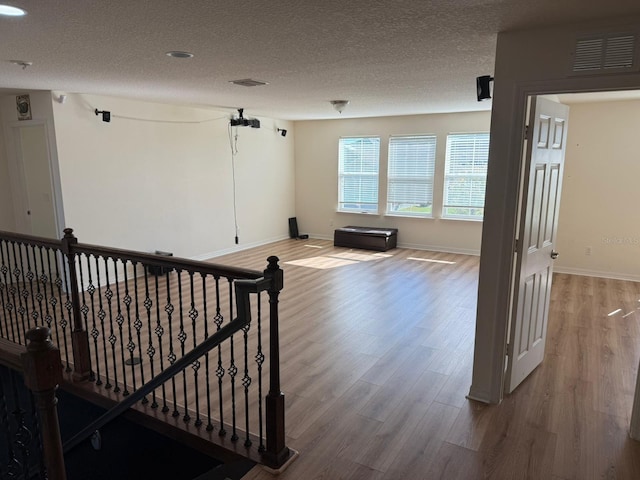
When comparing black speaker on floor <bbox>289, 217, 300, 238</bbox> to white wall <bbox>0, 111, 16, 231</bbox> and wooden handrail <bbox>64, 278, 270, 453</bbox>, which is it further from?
wooden handrail <bbox>64, 278, 270, 453</bbox>

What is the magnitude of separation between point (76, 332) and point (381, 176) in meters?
6.27

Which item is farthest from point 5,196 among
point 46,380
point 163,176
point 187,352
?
point 46,380

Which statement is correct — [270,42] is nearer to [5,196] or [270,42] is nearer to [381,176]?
[5,196]

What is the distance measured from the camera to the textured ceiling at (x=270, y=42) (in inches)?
85.0

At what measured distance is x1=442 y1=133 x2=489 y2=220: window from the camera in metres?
7.27

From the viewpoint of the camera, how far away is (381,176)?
27.1ft

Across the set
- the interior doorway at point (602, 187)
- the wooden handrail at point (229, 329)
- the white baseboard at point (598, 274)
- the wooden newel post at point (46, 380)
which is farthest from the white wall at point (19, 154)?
the white baseboard at point (598, 274)

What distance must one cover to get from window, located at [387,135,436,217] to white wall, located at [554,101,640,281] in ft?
7.50

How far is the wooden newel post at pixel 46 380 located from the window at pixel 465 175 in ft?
23.5

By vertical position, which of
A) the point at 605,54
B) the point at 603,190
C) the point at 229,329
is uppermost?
the point at 605,54

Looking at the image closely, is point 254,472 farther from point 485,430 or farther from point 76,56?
point 76,56

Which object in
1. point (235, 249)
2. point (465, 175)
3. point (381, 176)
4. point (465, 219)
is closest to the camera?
point (465, 175)

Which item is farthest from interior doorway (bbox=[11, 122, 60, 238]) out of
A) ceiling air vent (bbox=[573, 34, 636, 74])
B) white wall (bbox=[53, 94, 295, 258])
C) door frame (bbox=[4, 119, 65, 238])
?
ceiling air vent (bbox=[573, 34, 636, 74])

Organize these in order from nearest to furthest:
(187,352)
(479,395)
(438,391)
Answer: (479,395)
(438,391)
(187,352)
